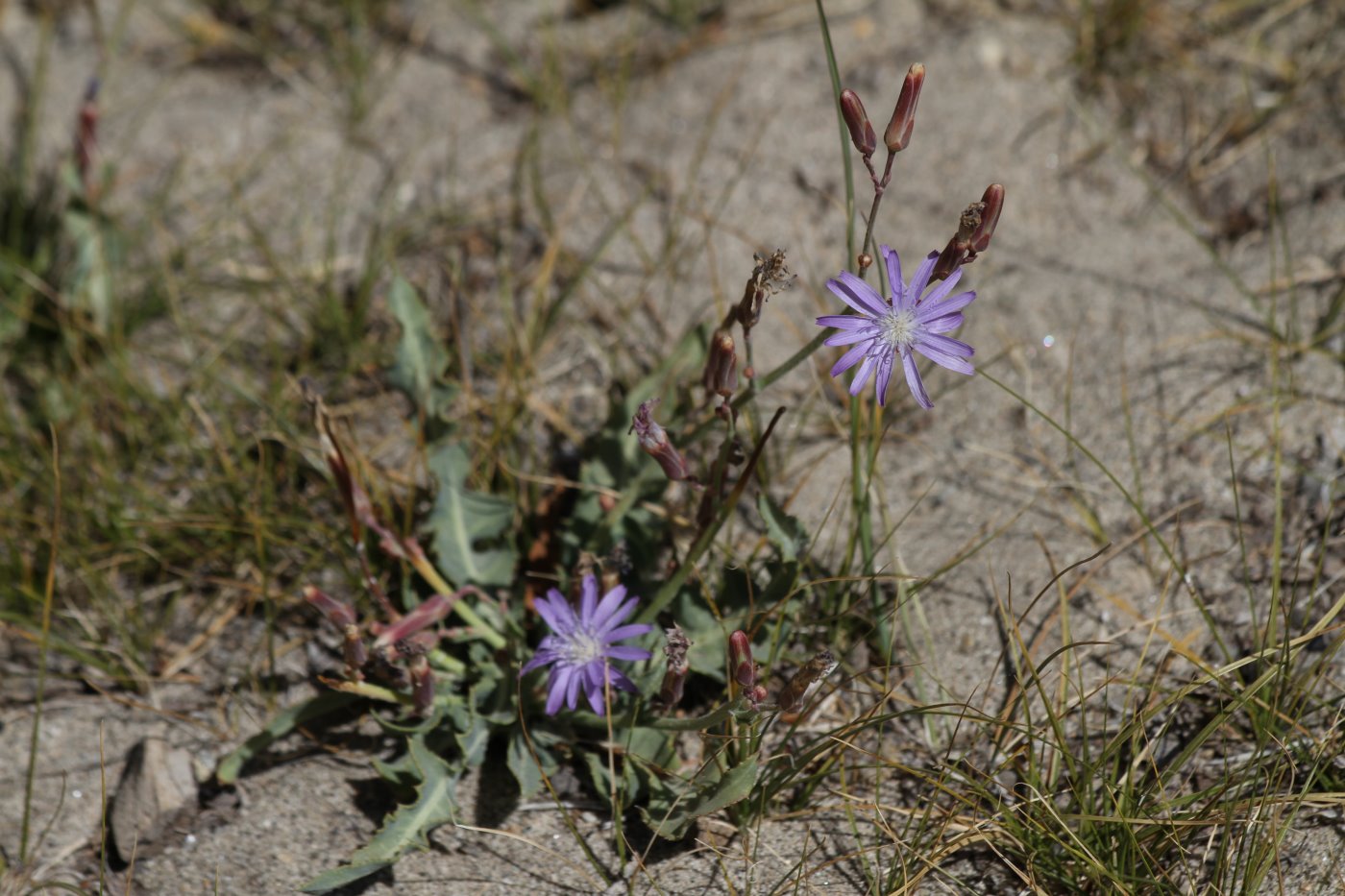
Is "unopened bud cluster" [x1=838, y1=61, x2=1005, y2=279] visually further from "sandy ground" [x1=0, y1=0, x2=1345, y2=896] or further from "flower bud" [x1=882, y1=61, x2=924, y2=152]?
"sandy ground" [x1=0, y1=0, x2=1345, y2=896]

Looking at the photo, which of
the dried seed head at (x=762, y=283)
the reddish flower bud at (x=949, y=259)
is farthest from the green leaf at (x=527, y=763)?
the reddish flower bud at (x=949, y=259)

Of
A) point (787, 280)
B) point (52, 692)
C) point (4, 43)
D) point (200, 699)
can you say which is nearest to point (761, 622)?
point (787, 280)

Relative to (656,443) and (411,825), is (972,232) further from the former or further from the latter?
(411,825)

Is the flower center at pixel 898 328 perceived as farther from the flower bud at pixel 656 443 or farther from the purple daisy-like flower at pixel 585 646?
the purple daisy-like flower at pixel 585 646

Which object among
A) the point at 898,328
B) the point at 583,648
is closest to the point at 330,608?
the point at 583,648

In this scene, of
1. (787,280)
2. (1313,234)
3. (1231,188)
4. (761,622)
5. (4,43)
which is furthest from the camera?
(4,43)

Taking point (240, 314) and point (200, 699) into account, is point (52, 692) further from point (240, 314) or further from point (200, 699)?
point (240, 314)
